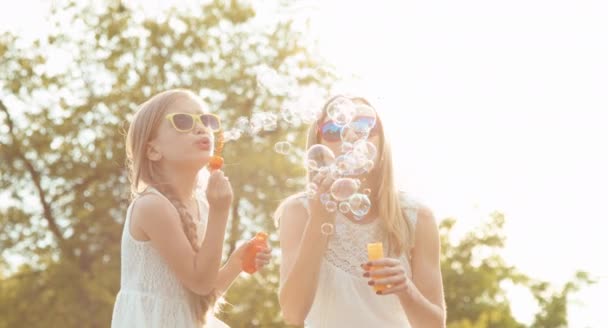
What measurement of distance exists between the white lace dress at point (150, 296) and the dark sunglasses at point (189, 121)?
0.28m

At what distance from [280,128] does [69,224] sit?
4158mm

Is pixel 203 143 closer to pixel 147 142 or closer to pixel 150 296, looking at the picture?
pixel 147 142

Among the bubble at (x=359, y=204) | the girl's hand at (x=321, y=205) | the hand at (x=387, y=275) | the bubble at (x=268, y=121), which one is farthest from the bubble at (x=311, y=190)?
the bubble at (x=268, y=121)

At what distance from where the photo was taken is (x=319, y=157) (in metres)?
3.70

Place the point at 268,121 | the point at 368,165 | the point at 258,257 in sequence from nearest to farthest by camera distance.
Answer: the point at 258,257 → the point at 368,165 → the point at 268,121

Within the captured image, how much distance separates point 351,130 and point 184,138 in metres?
0.66

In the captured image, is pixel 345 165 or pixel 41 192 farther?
pixel 41 192

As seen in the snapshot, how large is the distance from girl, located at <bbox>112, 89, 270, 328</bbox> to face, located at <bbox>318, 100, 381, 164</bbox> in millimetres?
441

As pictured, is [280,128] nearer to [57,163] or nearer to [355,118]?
[57,163]

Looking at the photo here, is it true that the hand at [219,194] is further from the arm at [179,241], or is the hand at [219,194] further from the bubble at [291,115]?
the bubble at [291,115]

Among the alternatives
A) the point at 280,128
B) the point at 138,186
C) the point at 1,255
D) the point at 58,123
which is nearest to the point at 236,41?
the point at 280,128

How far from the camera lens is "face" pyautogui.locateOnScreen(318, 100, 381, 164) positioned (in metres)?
3.62

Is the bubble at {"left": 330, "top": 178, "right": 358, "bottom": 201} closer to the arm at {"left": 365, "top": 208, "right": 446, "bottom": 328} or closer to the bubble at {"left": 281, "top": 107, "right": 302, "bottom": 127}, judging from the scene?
the arm at {"left": 365, "top": 208, "right": 446, "bottom": 328}

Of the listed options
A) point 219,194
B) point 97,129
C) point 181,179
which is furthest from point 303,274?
point 97,129
